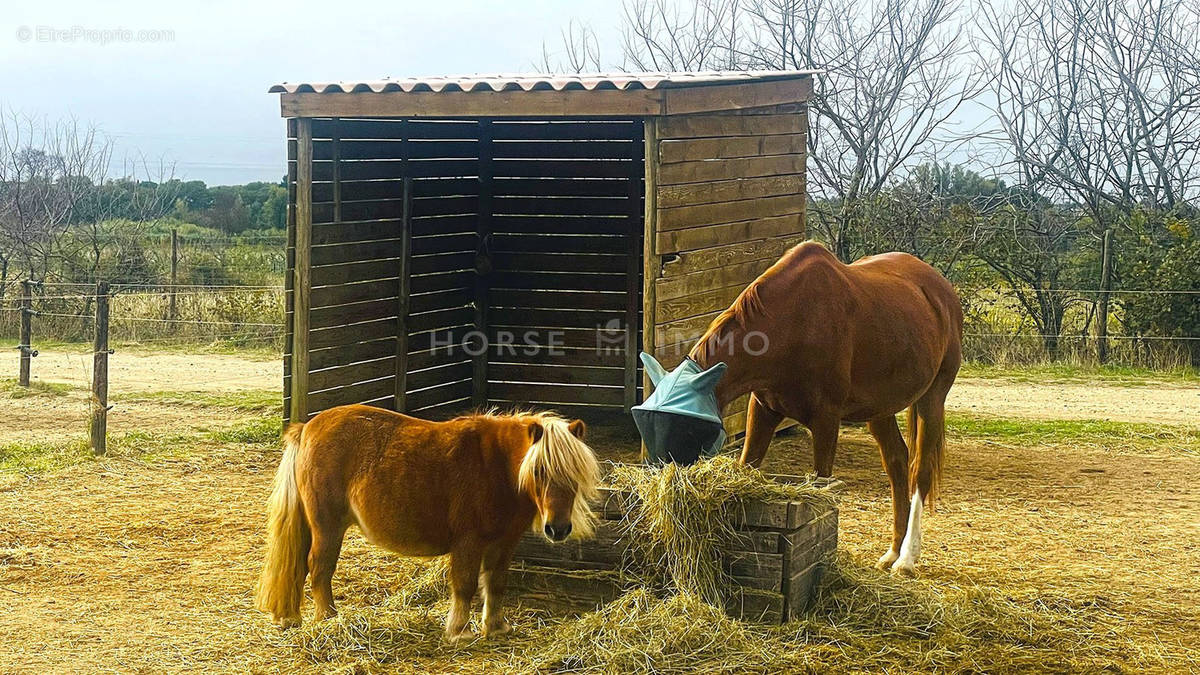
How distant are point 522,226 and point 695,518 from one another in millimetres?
5297

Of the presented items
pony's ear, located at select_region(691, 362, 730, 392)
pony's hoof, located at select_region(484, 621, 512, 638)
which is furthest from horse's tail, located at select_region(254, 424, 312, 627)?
pony's ear, located at select_region(691, 362, 730, 392)

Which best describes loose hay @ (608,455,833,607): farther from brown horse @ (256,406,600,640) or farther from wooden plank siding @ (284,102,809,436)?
wooden plank siding @ (284,102,809,436)

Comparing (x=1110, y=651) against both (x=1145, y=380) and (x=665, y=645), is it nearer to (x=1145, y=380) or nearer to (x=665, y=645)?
(x=665, y=645)

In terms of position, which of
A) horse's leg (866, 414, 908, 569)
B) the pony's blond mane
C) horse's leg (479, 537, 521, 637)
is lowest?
horse's leg (479, 537, 521, 637)

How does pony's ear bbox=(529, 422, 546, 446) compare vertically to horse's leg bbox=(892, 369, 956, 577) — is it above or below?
above

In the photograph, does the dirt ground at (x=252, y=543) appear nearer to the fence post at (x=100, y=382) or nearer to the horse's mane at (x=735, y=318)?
the fence post at (x=100, y=382)

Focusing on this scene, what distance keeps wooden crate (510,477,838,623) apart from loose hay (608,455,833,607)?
0.19 ft

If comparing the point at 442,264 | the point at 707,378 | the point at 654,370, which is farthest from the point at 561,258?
the point at 707,378

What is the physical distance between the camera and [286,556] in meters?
4.48

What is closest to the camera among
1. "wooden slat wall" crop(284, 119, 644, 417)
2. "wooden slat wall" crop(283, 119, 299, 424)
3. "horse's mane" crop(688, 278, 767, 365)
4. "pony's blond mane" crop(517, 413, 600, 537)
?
"pony's blond mane" crop(517, 413, 600, 537)

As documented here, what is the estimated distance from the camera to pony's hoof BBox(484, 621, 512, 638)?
4.44m

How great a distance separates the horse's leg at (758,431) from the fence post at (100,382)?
15.3 feet

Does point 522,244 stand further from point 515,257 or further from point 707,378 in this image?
point 707,378

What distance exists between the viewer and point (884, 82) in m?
15.0
